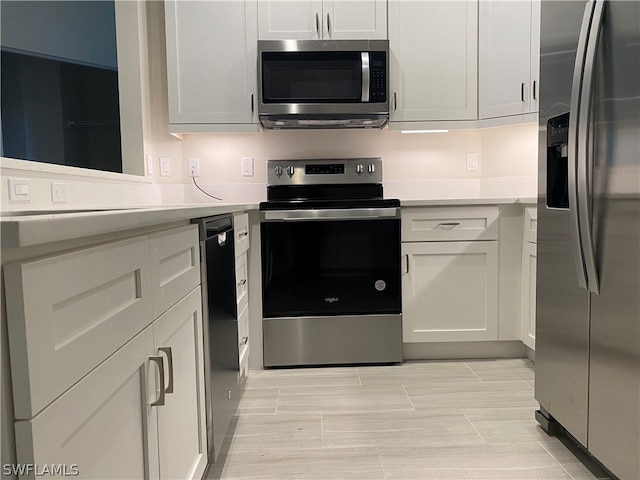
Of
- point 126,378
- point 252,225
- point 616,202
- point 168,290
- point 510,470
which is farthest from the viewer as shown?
point 252,225

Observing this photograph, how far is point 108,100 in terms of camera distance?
2.65 meters

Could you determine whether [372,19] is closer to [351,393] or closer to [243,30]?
[243,30]

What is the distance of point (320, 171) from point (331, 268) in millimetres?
765

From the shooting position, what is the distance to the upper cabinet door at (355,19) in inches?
104

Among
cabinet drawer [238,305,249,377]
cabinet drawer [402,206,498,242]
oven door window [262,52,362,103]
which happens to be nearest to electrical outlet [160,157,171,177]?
oven door window [262,52,362,103]

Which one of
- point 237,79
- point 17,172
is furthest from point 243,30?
point 17,172

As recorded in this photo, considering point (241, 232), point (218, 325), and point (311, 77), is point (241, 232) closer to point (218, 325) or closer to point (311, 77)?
point (218, 325)

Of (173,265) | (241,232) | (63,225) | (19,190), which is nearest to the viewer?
(63,225)

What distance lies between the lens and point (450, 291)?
2.52 metres

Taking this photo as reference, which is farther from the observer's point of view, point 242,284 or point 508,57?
point 508,57

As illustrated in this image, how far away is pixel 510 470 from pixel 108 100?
2.73m

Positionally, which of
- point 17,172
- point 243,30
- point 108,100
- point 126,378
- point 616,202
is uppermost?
point 243,30

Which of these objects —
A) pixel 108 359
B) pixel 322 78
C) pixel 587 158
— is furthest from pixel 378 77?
pixel 108 359

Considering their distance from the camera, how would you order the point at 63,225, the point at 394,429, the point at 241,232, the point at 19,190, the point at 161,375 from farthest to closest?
the point at 241,232
the point at 394,429
the point at 19,190
the point at 161,375
the point at 63,225
